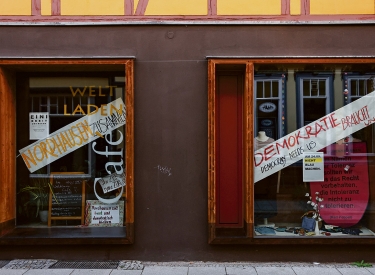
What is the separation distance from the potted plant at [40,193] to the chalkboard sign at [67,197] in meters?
0.08

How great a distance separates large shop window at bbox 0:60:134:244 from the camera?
711 centimetres

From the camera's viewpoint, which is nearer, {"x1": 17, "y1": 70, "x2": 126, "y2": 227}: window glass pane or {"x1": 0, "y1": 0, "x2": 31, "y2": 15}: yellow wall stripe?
{"x1": 0, "y1": 0, "x2": 31, "y2": 15}: yellow wall stripe

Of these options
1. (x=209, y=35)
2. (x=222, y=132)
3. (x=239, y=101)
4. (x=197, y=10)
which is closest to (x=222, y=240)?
(x=222, y=132)

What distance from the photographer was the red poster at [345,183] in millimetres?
6863

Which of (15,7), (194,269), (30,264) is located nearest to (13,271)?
(30,264)

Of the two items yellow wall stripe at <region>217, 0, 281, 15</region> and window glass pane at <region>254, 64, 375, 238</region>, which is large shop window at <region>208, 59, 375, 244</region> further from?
yellow wall stripe at <region>217, 0, 281, 15</region>

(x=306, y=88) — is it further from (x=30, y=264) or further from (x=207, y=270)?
(x=30, y=264)

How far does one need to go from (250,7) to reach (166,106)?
208cm

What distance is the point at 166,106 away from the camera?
6.68m

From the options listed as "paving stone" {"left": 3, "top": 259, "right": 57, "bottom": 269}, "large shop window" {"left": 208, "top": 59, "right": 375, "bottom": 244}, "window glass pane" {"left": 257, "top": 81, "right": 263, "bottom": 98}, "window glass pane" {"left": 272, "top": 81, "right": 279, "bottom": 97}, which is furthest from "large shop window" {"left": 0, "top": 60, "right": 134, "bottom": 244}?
"window glass pane" {"left": 272, "top": 81, "right": 279, "bottom": 97}

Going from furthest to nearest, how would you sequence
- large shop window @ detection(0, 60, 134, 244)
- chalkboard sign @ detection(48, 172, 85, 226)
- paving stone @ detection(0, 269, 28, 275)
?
chalkboard sign @ detection(48, 172, 85, 226), large shop window @ detection(0, 60, 134, 244), paving stone @ detection(0, 269, 28, 275)

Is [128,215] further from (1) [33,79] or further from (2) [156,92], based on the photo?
(1) [33,79]

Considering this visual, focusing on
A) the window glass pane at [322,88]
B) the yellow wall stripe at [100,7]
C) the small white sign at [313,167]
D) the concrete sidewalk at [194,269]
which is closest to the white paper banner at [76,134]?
the yellow wall stripe at [100,7]

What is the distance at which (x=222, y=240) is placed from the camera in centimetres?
653
